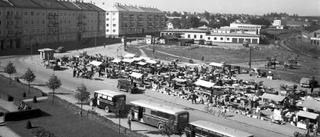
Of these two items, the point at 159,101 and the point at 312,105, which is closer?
the point at 312,105

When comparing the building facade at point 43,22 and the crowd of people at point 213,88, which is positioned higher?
the building facade at point 43,22

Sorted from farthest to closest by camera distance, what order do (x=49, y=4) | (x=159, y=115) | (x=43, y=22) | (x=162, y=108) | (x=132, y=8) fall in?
(x=132, y=8), (x=49, y=4), (x=43, y=22), (x=162, y=108), (x=159, y=115)

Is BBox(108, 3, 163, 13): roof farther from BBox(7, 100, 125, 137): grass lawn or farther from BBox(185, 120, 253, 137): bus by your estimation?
BBox(185, 120, 253, 137): bus

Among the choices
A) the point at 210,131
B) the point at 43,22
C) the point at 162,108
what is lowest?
the point at 210,131

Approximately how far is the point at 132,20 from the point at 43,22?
51.0 metres

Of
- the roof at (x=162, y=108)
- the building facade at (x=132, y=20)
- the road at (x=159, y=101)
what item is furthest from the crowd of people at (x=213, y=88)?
the building facade at (x=132, y=20)

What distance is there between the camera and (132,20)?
5261 inches

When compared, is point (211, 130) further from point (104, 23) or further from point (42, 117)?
point (104, 23)

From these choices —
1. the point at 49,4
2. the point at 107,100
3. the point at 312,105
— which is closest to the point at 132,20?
the point at 49,4

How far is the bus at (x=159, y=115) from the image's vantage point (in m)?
24.5

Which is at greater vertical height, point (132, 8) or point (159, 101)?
point (132, 8)

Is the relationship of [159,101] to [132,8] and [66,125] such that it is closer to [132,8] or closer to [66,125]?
[66,125]

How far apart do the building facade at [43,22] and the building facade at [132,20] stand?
9.26m

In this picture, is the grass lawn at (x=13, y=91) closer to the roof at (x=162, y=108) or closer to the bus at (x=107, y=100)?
the bus at (x=107, y=100)
